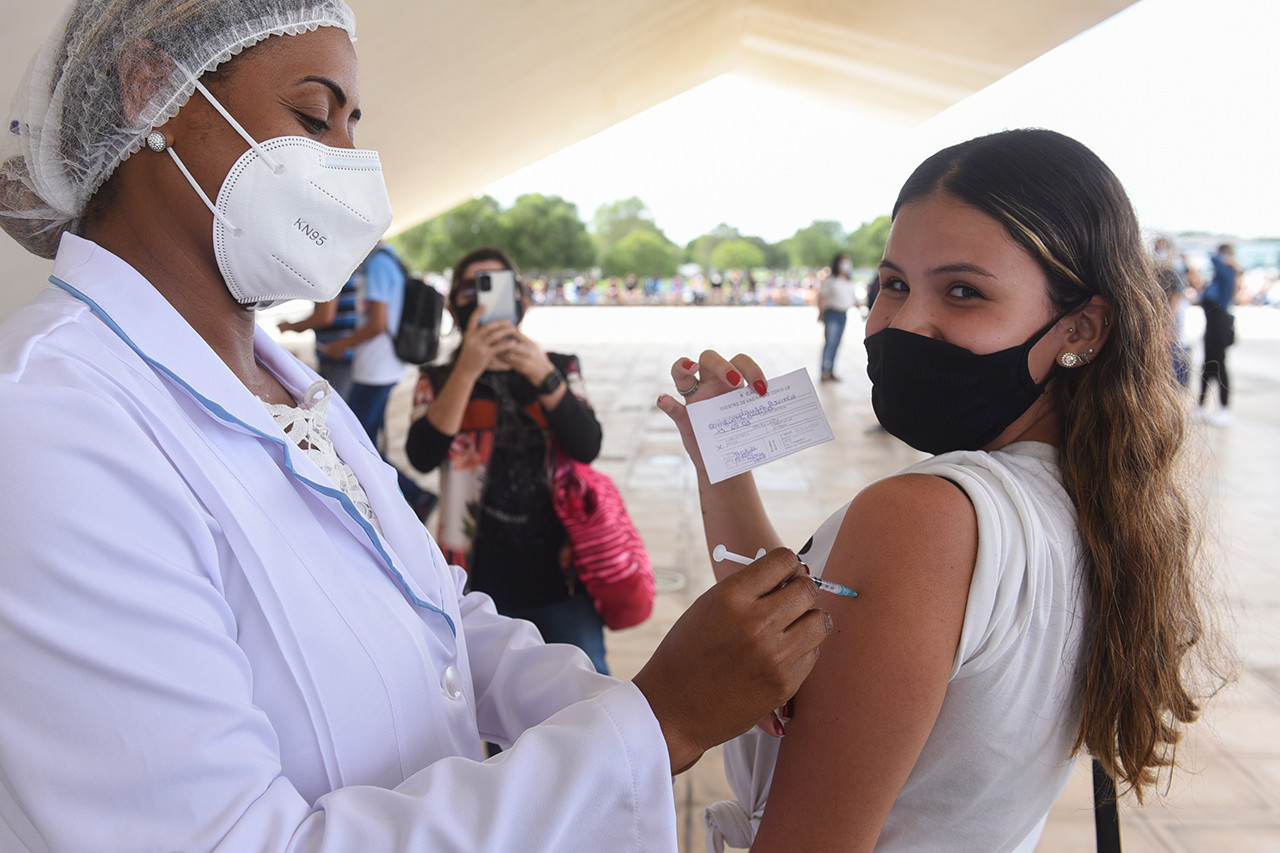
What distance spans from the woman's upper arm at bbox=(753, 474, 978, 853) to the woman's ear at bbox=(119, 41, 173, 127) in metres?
1.11

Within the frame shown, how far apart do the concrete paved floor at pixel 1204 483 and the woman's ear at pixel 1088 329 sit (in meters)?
0.34

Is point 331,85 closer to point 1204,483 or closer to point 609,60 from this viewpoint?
point 1204,483

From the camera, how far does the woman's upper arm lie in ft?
3.42

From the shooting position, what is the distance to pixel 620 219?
48156 mm

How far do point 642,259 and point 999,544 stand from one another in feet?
136

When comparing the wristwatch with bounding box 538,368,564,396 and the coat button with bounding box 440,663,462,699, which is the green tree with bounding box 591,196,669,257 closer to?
the wristwatch with bounding box 538,368,564,396

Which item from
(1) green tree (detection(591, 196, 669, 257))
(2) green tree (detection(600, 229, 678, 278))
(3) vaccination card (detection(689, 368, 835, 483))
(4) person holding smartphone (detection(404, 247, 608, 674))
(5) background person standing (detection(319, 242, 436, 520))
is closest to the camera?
(3) vaccination card (detection(689, 368, 835, 483))

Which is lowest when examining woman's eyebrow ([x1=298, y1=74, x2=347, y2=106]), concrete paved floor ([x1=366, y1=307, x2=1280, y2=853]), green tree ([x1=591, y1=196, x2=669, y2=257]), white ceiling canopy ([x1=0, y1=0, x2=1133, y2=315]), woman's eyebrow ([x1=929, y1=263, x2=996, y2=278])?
concrete paved floor ([x1=366, y1=307, x2=1280, y2=853])

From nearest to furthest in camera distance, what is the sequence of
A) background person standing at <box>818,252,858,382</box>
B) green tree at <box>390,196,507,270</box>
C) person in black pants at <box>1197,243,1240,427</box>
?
person in black pants at <box>1197,243,1240,427</box> → background person standing at <box>818,252,858,382</box> → green tree at <box>390,196,507,270</box>

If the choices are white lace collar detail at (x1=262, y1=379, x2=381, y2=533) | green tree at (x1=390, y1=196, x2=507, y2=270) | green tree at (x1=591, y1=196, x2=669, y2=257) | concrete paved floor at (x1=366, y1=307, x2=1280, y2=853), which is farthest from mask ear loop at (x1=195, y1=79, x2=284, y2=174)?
green tree at (x1=591, y1=196, x2=669, y2=257)

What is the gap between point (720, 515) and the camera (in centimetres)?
160

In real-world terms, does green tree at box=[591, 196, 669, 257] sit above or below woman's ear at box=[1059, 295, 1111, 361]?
above

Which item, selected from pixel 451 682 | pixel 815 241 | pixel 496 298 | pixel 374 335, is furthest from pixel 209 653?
pixel 815 241

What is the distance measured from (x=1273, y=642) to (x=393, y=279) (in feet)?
15.9
